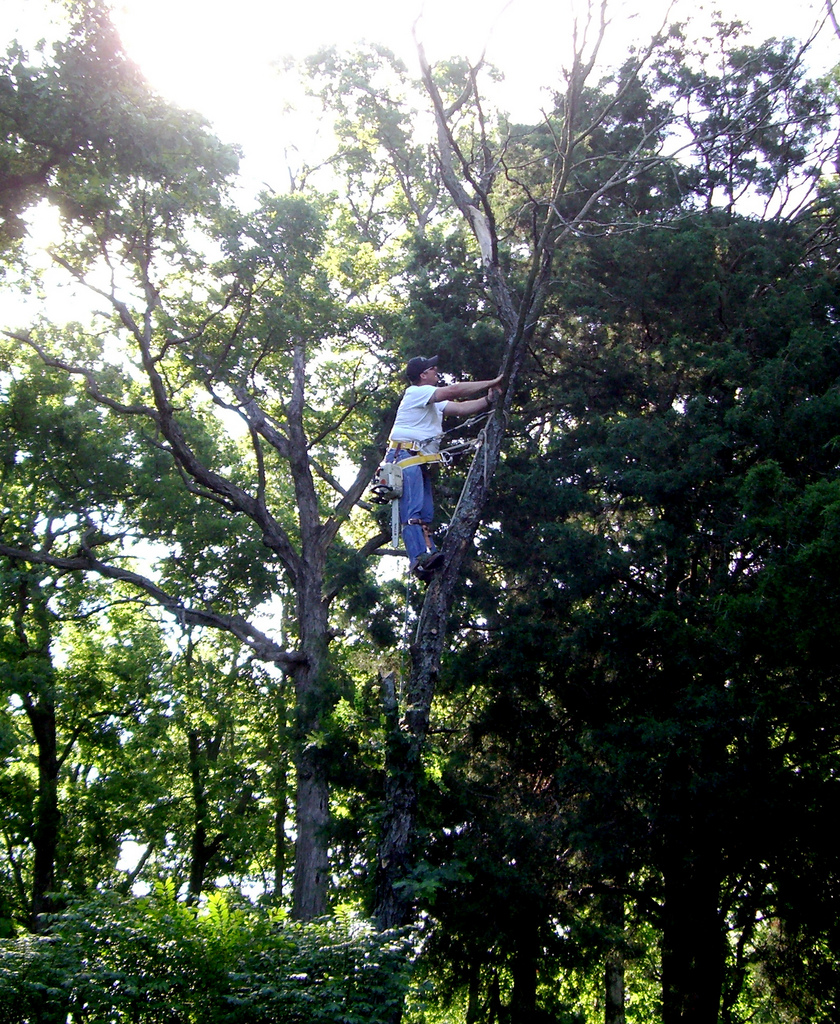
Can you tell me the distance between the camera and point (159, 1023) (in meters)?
4.85

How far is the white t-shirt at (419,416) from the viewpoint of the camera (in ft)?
24.7

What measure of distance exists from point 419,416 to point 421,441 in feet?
0.79

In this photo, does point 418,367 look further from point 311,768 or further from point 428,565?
point 311,768

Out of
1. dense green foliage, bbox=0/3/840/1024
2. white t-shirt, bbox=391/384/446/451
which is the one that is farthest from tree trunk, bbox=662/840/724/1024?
white t-shirt, bbox=391/384/446/451

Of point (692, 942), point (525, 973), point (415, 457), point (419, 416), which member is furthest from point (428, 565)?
point (692, 942)

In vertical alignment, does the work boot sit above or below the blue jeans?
below

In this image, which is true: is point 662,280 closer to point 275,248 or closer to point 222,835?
point 275,248

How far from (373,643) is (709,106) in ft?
27.9

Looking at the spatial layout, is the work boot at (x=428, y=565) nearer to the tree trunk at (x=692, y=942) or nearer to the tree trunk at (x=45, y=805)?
→ the tree trunk at (x=692, y=942)

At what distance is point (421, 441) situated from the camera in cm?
752

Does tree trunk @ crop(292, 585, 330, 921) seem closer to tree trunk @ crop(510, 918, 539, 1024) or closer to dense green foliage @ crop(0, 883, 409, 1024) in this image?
tree trunk @ crop(510, 918, 539, 1024)

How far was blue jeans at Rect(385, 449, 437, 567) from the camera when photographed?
23.9 ft

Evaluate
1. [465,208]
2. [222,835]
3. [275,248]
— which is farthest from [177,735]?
[465,208]

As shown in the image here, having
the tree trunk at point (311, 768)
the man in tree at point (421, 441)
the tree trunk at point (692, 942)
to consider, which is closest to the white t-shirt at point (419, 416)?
the man in tree at point (421, 441)
